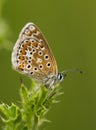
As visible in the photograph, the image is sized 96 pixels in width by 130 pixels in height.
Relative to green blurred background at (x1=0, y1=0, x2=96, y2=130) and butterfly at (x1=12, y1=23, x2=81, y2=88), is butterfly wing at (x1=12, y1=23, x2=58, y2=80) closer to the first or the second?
butterfly at (x1=12, y1=23, x2=81, y2=88)

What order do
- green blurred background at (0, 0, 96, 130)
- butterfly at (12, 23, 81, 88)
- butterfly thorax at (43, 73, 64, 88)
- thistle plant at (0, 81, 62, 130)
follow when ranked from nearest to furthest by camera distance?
thistle plant at (0, 81, 62, 130) < butterfly thorax at (43, 73, 64, 88) < butterfly at (12, 23, 81, 88) < green blurred background at (0, 0, 96, 130)

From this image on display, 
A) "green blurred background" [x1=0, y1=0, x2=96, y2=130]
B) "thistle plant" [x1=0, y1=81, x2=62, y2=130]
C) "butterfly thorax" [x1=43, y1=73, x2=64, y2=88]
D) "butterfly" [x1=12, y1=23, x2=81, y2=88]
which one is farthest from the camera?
"green blurred background" [x1=0, y1=0, x2=96, y2=130]

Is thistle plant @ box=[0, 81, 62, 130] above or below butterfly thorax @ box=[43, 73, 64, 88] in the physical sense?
below

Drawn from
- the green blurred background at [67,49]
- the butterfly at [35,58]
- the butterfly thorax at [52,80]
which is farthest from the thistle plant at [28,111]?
the green blurred background at [67,49]

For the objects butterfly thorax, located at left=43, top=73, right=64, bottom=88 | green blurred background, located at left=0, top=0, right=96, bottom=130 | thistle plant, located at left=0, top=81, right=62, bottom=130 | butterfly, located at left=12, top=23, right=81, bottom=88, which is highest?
green blurred background, located at left=0, top=0, right=96, bottom=130

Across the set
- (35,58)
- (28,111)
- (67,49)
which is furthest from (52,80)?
(67,49)

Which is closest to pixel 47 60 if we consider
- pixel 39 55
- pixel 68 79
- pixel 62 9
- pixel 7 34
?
pixel 39 55

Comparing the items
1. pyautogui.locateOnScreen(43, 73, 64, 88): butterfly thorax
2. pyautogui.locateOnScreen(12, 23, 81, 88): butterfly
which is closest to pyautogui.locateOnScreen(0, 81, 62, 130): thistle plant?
pyautogui.locateOnScreen(43, 73, 64, 88): butterfly thorax

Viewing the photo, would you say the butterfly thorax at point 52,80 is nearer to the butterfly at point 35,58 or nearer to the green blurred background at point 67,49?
the butterfly at point 35,58

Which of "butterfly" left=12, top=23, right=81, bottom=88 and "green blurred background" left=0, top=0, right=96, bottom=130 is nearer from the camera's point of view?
"butterfly" left=12, top=23, right=81, bottom=88
